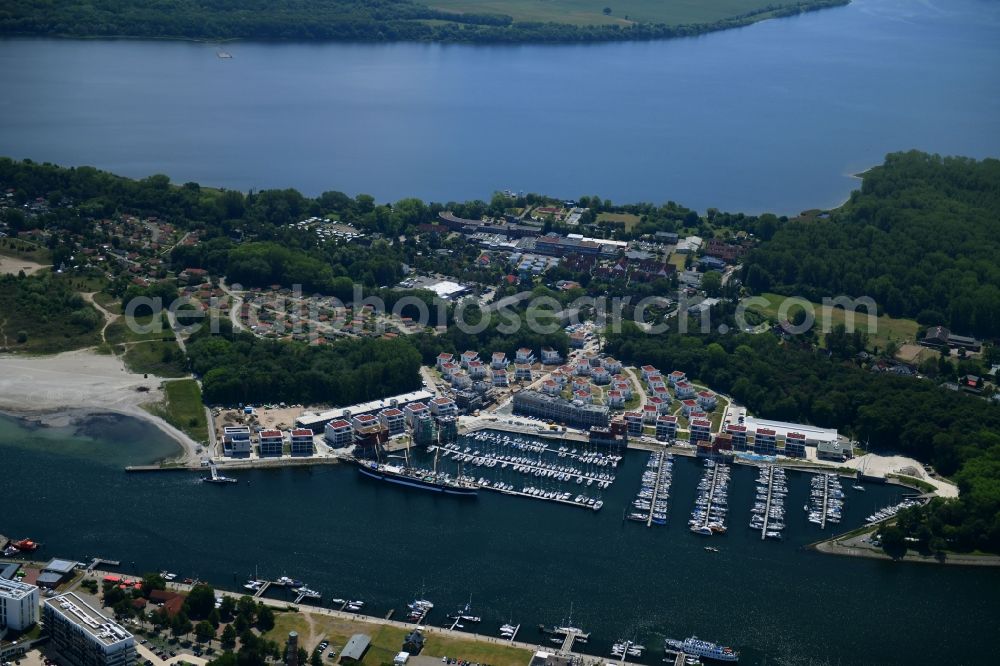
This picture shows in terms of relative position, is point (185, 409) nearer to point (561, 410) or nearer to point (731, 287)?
point (561, 410)

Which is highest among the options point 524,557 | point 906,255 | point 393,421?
point 906,255

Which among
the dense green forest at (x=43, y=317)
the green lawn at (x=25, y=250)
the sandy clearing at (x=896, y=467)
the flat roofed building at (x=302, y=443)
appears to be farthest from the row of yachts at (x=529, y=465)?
the green lawn at (x=25, y=250)

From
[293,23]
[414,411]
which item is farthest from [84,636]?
[293,23]

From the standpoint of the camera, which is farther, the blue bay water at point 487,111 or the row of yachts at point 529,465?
the blue bay water at point 487,111

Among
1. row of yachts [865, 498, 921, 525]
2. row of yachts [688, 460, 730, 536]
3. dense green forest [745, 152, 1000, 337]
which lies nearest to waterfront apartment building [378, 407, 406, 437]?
row of yachts [688, 460, 730, 536]

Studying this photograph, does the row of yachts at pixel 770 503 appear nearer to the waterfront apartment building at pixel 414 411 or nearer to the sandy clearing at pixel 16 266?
the waterfront apartment building at pixel 414 411

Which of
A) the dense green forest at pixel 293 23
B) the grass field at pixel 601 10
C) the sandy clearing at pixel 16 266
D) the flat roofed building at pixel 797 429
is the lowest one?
the flat roofed building at pixel 797 429

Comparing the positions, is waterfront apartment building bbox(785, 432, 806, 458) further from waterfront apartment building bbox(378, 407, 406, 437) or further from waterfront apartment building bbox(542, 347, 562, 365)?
waterfront apartment building bbox(378, 407, 406, 437)
